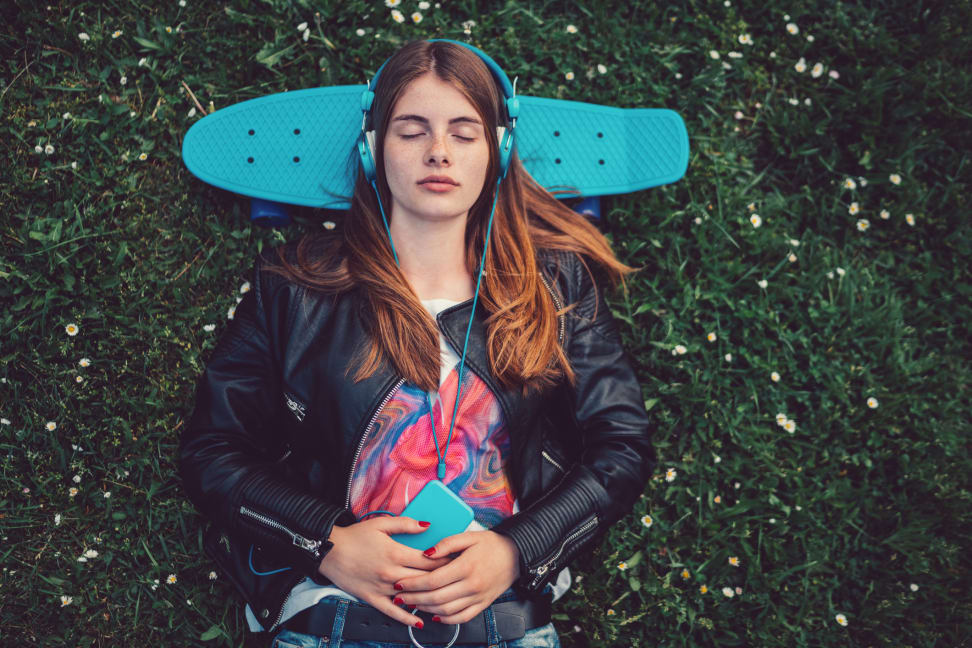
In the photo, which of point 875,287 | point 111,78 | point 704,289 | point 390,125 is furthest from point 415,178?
point 875,287

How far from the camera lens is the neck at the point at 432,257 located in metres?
2.62

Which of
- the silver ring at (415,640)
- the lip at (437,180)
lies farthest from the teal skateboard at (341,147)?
the silver ring at (415,640)

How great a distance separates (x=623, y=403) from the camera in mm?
2711

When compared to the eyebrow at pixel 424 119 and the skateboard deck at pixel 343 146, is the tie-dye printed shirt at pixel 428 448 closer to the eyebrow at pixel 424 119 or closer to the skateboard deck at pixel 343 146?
the eyebrow at pixel 424 119

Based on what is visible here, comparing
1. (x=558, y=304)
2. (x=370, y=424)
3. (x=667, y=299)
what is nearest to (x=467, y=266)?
(x=558, y=304)

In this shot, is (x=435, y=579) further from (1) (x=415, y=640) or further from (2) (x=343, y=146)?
(2) (x=343, y=146)

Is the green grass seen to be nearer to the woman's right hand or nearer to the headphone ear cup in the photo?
the headphone ear cup

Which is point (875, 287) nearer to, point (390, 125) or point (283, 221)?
point (390, 125)

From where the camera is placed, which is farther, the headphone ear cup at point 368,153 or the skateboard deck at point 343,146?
the skateboard deck at point 343,146

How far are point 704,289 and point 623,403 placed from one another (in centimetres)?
92

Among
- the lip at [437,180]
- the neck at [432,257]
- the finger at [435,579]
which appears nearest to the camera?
the finger at [435,579]

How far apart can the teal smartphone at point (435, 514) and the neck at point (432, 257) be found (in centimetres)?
77

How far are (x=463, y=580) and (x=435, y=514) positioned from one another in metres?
0.24

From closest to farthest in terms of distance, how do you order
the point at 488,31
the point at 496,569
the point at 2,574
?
the point at 496,569
the point at 2,574
the point at 488,31
